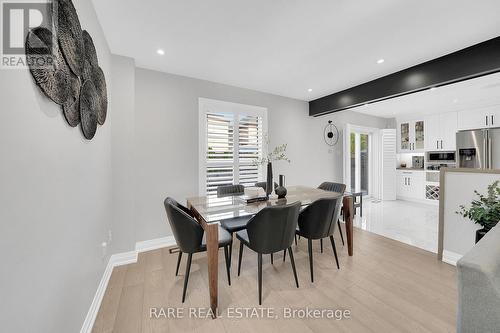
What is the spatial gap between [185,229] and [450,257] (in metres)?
3.08

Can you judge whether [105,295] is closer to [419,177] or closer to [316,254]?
[316,254]

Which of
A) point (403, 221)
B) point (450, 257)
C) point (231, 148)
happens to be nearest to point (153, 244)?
point (231, 148)

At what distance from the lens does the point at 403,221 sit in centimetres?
396

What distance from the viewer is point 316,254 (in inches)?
103

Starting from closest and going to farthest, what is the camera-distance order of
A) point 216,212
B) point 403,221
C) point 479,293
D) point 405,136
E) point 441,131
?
1. point 479,293
2. point 216,212
3. point 403,221
4. point 441,131
5. point 405,136

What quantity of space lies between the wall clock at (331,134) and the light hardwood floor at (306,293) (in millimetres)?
2755

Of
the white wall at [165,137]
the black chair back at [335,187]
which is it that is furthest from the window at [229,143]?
the black chair back at [335,187]

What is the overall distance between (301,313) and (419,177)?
5.89 m

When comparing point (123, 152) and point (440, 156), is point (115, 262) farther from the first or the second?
point (440, 156)

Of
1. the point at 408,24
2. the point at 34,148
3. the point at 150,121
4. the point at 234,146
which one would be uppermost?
the point at 408,24

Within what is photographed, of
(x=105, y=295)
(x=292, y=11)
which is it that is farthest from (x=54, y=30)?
(x=105, y=295)

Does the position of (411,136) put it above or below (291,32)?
below

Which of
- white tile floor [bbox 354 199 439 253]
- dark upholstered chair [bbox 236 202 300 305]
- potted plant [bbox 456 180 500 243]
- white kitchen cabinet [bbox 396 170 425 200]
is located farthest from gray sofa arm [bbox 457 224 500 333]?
white kitchen cabinet [bbox 396 170 425 200]

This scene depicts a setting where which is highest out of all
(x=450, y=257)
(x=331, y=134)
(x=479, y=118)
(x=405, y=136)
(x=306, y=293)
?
(x=479, y=118)
